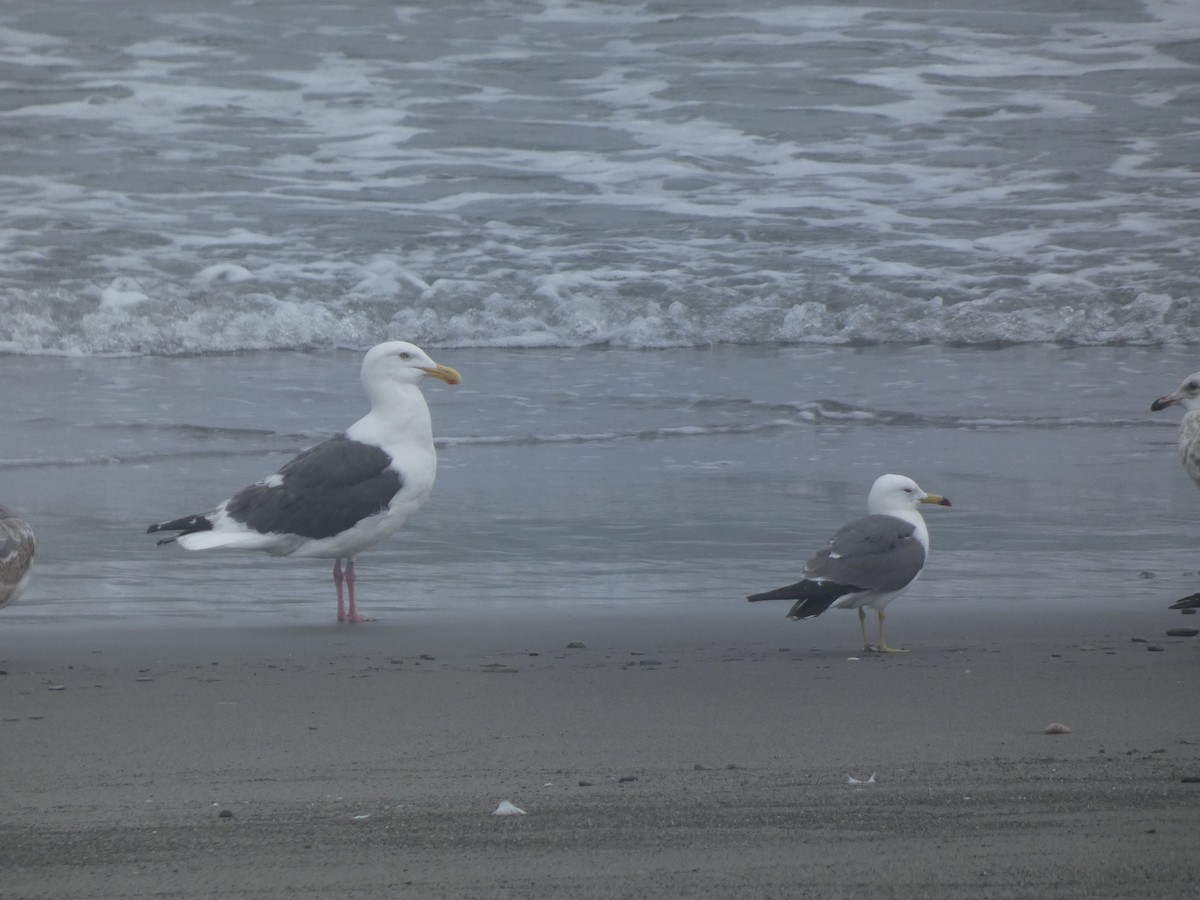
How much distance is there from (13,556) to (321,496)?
4.03 feet

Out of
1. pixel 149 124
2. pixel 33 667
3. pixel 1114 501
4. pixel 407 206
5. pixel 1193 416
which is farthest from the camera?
pixel 149 124

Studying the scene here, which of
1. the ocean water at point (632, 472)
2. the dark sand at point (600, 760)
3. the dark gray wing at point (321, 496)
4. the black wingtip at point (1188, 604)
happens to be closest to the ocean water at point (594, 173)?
the ocean water at point (632, 472)

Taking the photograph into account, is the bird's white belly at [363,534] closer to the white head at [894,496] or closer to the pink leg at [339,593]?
the pink leg at [339,593]

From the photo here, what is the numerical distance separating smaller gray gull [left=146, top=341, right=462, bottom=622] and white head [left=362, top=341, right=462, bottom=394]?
0.42ft

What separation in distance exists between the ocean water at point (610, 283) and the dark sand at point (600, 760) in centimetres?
60

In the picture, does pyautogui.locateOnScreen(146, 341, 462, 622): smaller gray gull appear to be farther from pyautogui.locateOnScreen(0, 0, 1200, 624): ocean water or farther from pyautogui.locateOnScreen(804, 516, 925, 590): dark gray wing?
pyautogui.locateOnScreen(804, 516, 925, 590): dark gray wing

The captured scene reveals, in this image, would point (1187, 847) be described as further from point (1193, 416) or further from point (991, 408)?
point (991, 408)

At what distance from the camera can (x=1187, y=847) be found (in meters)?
2.53

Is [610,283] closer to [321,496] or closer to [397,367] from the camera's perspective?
[397,367]

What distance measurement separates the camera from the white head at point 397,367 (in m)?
5.75

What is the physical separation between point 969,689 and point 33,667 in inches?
86.9

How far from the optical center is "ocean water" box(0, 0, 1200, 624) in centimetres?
598


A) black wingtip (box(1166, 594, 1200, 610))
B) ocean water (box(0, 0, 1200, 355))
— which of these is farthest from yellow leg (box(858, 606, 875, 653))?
ocean water (box(0, 0, 1200, 355))

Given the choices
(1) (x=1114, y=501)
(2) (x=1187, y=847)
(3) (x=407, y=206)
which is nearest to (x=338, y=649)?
(2) (x=1187, y=847)
